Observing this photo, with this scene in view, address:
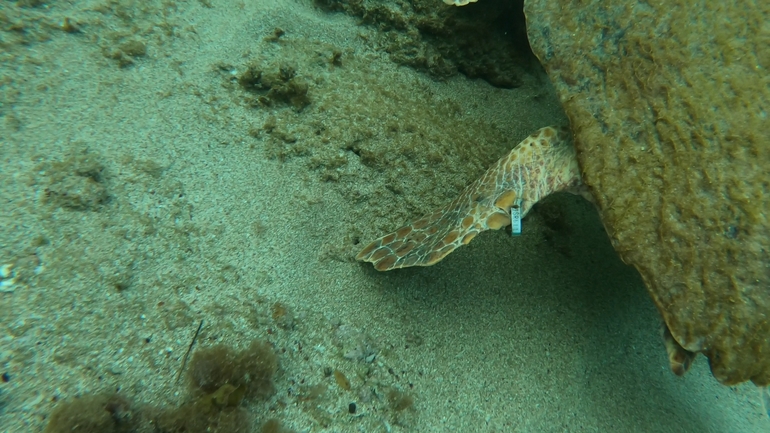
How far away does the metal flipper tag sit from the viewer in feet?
6.50

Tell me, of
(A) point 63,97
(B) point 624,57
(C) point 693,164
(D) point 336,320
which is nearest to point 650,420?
(C) point 693,164

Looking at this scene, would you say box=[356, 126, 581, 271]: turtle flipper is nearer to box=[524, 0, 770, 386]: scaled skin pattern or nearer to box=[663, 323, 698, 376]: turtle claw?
box=[524, 0, 770, 386]: scaled skin pattern

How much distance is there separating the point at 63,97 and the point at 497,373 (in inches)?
120

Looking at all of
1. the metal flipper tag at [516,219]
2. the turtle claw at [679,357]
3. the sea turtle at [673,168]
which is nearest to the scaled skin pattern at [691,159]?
the sea turtle at [673,168]

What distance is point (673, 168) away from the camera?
5.62 feet

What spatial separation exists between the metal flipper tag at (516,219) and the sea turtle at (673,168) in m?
0.03

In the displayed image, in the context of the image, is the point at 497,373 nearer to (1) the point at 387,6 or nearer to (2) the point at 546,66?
(2) the point at 546,66

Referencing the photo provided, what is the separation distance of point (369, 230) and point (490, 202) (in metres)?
0.76

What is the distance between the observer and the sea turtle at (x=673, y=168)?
156 cm

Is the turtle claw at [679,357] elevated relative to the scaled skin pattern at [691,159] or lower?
lower

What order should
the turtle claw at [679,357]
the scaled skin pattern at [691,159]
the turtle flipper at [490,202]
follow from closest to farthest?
1. the scaled skin pattern at [691,159]
2. the turtle claw at [679,357]
3. the turtle flipper at [490,202]

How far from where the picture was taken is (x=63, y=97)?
225 cm

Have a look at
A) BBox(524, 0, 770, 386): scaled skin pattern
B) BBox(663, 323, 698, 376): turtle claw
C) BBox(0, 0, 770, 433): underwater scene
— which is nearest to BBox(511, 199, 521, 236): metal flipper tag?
BBox(0, 0, 770, 433): underwater scene

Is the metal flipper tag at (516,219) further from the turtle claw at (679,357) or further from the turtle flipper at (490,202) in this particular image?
the turtle claw at (679,357)
